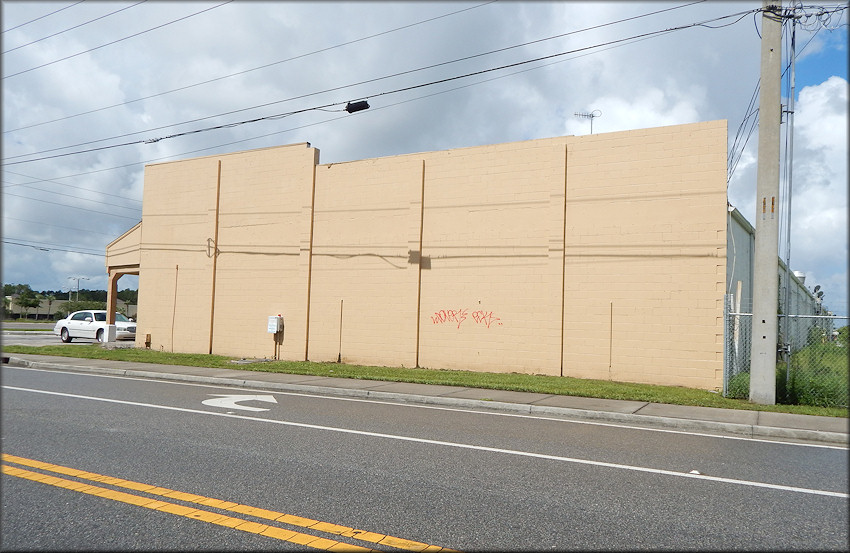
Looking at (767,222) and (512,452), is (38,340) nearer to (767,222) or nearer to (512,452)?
(512,452)

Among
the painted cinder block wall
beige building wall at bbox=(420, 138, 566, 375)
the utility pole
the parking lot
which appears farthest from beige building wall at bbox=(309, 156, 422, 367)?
the parking lot

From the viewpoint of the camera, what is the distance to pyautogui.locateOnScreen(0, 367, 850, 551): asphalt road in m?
4.55

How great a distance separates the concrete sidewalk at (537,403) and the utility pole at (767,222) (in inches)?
45.4

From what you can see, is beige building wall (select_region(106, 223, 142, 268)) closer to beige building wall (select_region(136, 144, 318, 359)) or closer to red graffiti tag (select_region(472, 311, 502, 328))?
beige building wall (select_region(136, 144, 318, 359))

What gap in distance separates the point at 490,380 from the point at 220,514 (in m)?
9.72

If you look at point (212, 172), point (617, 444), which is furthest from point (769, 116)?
point (212, 172)

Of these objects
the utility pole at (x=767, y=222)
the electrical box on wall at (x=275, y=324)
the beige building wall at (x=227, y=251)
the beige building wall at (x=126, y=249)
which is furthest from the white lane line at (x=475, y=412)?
the beige building wall at (x=126, y=249)

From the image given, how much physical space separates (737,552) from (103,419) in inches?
320

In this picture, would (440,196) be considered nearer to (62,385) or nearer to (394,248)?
(394,248)

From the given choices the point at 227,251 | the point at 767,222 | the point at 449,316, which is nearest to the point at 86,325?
the point at 227,251

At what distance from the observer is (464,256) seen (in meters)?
16.9

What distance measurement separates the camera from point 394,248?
17984 millimetres

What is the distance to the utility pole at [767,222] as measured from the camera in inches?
448

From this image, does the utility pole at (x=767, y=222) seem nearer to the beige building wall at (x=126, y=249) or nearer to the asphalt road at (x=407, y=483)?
the asphalt road at (x=407, y=483)
